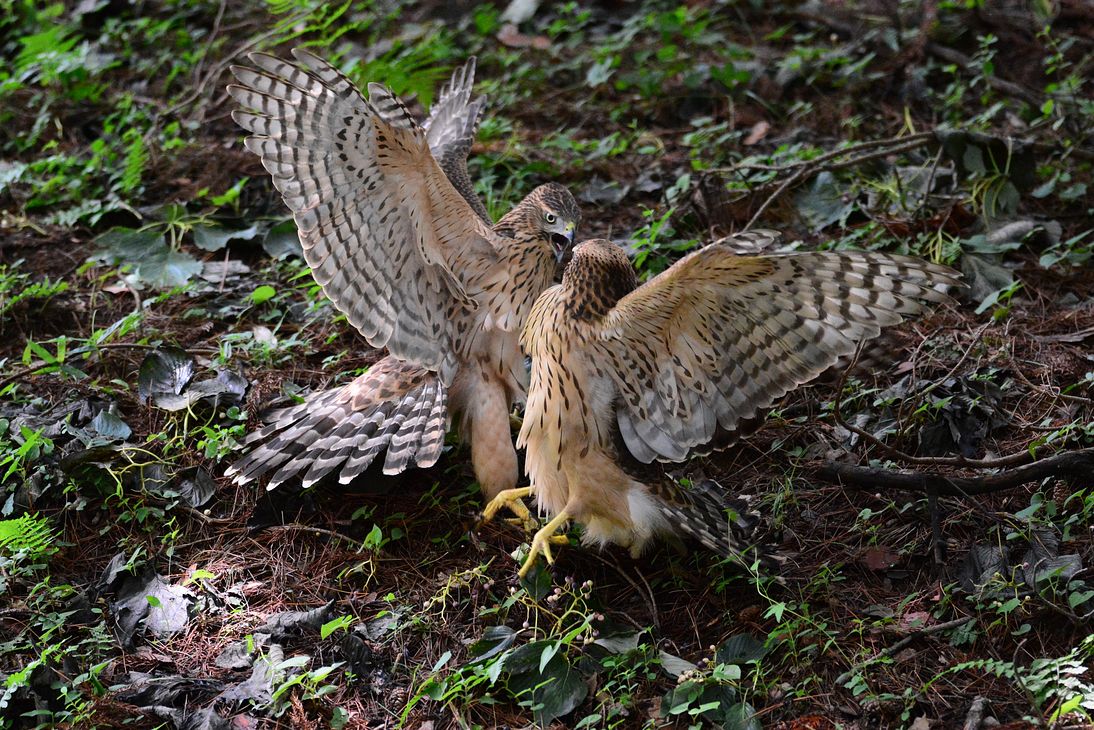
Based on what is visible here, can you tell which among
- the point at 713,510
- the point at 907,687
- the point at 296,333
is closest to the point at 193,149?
the point at 296,333

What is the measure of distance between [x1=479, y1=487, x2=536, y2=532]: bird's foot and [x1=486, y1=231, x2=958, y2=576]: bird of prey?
0.27 ft

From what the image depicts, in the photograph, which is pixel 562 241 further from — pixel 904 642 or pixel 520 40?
pixel 520 40

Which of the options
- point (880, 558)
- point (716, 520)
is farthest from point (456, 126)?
point (880, 558)

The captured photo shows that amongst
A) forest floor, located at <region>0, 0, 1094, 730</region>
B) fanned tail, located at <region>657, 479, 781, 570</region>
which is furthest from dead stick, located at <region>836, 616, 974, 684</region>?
fanned tail, located at <region>657, 479, 781, 570</region>

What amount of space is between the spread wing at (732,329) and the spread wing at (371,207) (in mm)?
957

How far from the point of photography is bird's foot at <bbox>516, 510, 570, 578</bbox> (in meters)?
4.00

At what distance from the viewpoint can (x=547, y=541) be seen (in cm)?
408

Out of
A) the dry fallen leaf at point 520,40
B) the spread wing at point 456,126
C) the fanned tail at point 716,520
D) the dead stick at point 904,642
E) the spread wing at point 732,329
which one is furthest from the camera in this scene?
the dry fallen leaf at point 520,40

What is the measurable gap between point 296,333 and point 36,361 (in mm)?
1189

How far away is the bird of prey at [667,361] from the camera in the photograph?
368 centimetres

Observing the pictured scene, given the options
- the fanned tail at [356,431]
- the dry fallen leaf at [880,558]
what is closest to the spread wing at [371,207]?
the fanned tail at [356,431]

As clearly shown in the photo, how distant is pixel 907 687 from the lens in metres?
3.41

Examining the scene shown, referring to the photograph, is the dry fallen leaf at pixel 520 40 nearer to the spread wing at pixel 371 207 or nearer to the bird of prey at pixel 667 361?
the spread wing at pixel 371 207

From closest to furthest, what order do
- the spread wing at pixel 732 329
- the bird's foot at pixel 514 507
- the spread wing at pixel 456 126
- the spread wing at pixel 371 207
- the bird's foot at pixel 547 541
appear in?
the spread wing at pixel 732 329, the bird's foot at pixel 547 541, the spread wing at pixel 371 207, the bird's foot at pixel 514 507, the spread wing at pixel 456 126
